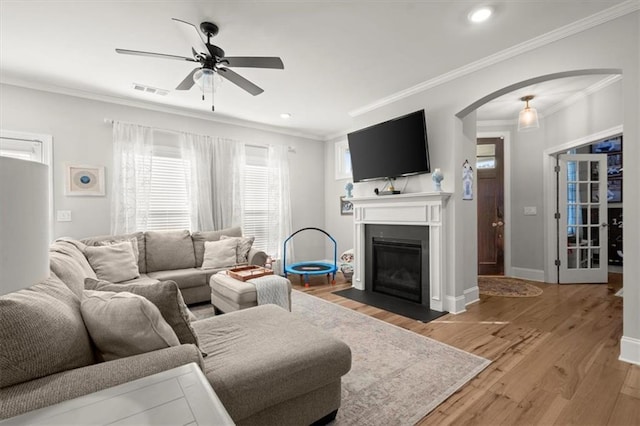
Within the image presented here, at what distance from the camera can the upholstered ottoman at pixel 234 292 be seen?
2818mm

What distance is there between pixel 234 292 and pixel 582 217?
5322 mm

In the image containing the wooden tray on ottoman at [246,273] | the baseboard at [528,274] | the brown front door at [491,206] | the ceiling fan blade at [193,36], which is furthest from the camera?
the brown front door at [491,206]

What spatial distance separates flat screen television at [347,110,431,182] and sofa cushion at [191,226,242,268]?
6.60 ft

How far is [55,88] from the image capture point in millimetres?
3611

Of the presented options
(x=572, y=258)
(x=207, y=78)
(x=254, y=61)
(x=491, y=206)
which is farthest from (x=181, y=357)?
(x=572, y=258)

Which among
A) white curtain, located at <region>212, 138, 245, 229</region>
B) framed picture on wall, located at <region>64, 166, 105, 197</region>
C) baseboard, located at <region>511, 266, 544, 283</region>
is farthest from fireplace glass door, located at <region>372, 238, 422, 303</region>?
framed picture on wall, located at <region>64, 166, 105, 197</region>

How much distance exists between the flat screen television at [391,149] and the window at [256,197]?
1.80 m

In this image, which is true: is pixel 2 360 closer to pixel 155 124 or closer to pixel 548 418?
pixel 548 418

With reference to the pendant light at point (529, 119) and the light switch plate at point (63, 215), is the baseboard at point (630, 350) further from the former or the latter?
the light switch plate at point (63, 215)

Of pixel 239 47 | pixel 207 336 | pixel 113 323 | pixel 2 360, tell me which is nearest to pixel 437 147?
pixel 239 47

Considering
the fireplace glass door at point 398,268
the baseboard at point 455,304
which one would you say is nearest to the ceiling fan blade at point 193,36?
the fireplace glass door at point 398,268

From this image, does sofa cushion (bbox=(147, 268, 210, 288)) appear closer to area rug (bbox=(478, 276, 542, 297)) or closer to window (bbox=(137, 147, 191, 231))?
window (bbox=(137, 147, 191, 231))

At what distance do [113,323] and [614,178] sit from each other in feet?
25.1

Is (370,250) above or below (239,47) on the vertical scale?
below
